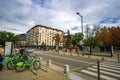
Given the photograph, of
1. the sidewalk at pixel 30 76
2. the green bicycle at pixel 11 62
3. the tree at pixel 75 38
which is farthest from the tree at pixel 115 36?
the sidewalk at pixel 30 76

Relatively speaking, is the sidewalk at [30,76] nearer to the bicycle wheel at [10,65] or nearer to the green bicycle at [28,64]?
the green bicycle at [28,64]

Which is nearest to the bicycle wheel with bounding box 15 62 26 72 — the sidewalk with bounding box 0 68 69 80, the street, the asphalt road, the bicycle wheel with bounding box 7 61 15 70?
the bicycle wheel with bounding box 7 61 15 70

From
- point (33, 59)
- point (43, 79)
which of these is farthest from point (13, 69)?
point (43, 79)

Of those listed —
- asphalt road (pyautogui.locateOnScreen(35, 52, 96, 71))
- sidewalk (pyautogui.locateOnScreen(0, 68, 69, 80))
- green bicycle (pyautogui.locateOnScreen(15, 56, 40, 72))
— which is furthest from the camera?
asphalt road (pyautogui.locateOnScreen(35, 52, 96, 71))

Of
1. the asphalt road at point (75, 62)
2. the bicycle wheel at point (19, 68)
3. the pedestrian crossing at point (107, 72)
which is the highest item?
the bicycle wheel at point (19, 68)

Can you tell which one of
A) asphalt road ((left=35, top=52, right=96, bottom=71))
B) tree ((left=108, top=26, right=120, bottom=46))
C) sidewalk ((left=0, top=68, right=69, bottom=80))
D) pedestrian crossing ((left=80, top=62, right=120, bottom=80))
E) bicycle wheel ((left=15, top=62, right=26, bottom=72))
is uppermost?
tree ((left=108, top=26, right=120, bottom=46))

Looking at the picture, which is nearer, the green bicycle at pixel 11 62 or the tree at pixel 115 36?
the green bicycle at pixel 11 62

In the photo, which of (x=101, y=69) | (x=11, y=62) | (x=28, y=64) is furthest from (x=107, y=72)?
(x=11, y=62)

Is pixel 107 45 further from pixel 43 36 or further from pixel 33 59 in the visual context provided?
pixel 43 36

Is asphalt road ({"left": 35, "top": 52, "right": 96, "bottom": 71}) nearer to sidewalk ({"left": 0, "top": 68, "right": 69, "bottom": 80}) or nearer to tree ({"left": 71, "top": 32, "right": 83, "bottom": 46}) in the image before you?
sidewalk ({"left": 0, "top": 68, "right": 69, "bottom": 80})

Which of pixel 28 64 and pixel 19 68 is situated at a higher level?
pixel 28 64

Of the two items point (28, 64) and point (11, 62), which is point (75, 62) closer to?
point (28, 64)

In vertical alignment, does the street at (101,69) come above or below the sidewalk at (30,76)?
below

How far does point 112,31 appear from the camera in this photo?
50.7 metres
